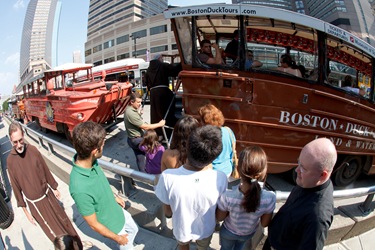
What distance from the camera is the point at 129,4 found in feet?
282

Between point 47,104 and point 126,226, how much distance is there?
6.11 meters

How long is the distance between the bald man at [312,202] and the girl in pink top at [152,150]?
6.33 feet

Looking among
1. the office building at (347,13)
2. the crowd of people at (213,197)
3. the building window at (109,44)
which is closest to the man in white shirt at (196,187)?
the crowd of people at (213,197)

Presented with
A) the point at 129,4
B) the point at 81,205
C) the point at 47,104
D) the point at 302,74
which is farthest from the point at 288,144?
the point at 129,4

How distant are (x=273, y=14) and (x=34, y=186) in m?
3.71

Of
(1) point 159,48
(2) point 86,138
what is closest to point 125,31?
(1) point 159,48

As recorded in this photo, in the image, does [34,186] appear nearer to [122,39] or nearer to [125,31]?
[125,31]

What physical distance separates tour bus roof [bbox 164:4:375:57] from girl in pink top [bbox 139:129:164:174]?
1923 millimetres

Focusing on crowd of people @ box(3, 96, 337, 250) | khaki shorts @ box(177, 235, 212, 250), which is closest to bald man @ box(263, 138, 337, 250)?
crowd of people @ box(3, 96, 337, 250)

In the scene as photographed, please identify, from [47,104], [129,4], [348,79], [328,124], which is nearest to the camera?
[328,124]

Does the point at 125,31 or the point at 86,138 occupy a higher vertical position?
the point at 125,31

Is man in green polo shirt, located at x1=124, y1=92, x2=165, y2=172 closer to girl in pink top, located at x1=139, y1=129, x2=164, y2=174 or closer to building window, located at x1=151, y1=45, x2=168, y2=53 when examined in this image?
girl in pink top, located at x1=139, y1=129, x2=164, y2=174

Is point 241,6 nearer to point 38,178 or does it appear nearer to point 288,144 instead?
point 288,144

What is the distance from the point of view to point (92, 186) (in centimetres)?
164
